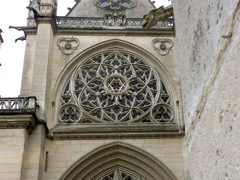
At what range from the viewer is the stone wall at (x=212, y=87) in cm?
130

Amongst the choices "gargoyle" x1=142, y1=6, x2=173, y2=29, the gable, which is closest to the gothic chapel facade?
the gable

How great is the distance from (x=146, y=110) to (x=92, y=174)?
2.32 meters

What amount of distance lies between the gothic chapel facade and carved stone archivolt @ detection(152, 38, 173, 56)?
3cm

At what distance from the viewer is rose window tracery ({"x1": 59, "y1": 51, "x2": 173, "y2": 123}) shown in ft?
33.7

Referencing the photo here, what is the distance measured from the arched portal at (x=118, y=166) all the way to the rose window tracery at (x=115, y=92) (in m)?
0.96

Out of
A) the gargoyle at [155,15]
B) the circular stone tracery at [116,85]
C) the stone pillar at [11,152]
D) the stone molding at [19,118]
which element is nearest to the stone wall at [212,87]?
the gargoyle at [155,15]

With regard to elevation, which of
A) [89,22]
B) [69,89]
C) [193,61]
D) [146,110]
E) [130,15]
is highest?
[130,15]

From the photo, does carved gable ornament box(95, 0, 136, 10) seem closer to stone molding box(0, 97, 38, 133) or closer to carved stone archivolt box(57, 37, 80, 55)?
carved stone archivolt box(57, 37, 80, 55)

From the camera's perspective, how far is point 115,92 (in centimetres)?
1063

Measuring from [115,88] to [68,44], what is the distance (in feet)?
6.77

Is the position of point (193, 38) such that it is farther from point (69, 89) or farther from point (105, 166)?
point (69, 89)

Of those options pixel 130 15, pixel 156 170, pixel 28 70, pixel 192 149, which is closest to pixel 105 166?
pixel 156 170

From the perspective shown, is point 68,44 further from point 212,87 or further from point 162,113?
point 212,87

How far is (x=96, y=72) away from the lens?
434 inches
